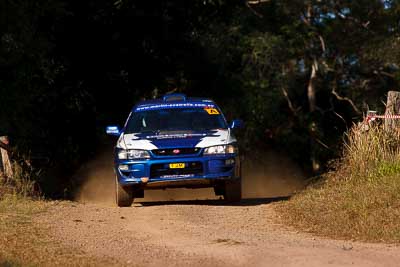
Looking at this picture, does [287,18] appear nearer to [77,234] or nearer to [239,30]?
[239,30]

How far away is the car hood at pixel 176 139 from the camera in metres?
14.3

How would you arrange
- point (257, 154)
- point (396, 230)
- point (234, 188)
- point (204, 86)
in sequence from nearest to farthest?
1. point (396, 230)
2. point (234, 188)
3. point (204, 86)
4. point (257, 154)

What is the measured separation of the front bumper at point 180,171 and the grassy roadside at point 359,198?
1.08 metres

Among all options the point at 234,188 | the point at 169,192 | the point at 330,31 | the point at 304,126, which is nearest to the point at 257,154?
the point at 304,126

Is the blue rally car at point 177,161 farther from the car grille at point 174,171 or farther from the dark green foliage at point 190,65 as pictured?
the dark green foliage at point 190,65

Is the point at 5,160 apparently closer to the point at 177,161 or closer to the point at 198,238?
the point at 177,161

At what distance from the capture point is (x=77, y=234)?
11.2m

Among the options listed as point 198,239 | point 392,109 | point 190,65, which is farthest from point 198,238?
point 190,65

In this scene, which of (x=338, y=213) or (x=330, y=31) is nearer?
(x=338, y=213)

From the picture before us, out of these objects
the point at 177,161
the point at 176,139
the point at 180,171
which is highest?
the point at 176,139

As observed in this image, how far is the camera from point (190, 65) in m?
27.0

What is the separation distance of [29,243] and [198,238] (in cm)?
182

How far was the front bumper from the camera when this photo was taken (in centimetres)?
1423

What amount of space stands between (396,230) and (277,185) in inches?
469
